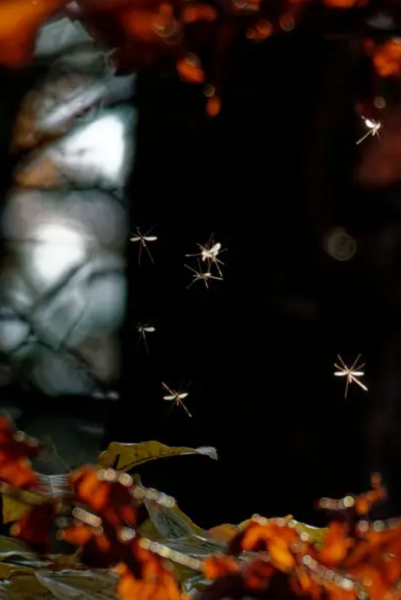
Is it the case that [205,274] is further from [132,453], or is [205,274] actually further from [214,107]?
[132,453]

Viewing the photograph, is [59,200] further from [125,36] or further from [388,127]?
[388,127]

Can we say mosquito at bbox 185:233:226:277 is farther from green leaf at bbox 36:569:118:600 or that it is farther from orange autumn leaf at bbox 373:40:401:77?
green leaf at bbox 36:569:118:600

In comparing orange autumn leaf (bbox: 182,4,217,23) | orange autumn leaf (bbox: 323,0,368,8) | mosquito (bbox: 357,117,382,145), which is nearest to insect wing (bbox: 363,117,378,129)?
mosquito (bbox: 357,117,382,145)

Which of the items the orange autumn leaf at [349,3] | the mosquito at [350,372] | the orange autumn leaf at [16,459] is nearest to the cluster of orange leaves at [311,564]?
the orange autumn leaf at [16,459]

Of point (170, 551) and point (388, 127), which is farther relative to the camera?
point (388, 127)

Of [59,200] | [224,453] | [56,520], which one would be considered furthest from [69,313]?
[56,520]

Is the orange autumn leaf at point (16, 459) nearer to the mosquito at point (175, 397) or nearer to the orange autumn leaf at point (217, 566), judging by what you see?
the orange autumn leaf at point (217, 566)

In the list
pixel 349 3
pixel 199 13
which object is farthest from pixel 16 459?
pixel 349 3
